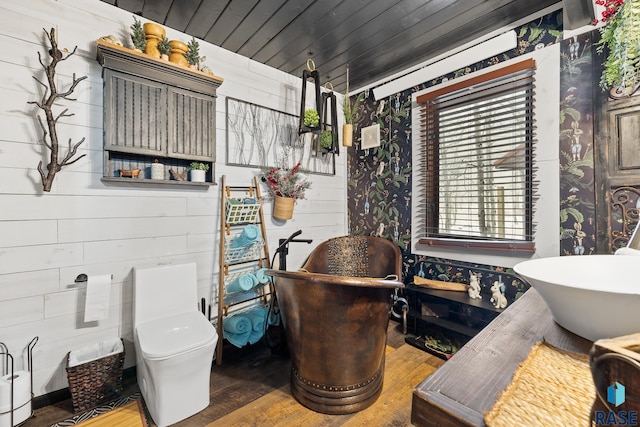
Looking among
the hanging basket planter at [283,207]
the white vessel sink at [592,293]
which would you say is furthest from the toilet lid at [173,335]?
the white vessel sink at [592,293]

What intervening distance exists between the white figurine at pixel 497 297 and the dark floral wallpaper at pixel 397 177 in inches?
2.4

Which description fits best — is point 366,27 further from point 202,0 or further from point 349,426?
point 349,426

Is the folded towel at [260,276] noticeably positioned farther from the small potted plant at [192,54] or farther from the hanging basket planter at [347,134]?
the small potted plant at [192,54]

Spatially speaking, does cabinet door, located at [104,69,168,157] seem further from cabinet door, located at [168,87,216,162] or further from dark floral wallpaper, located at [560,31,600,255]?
dark floral wallpaper, located at [560,31,600,255]

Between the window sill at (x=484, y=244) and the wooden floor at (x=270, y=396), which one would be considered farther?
the window sill at (x=484, y=244)

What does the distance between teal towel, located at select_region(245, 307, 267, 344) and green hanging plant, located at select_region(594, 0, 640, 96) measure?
9.62 feet

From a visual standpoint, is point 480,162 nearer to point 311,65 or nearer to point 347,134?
point 347,134

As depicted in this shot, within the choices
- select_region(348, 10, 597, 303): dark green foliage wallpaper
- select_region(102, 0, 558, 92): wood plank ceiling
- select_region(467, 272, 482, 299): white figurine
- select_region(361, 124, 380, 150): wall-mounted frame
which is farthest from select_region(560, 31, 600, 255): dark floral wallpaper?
select_region(361, 124, 380, 150): wall-mounted frame

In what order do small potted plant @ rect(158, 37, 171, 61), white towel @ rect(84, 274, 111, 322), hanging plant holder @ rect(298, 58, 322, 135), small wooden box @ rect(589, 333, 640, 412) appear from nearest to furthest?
small wooden box @ rect(589, 333, 640, 412), white towel @ rect(84, 274, 111, 322), small potted plant @ rect(158, 37, 171, 61), hanging plant holder @ rect(298, 58, 322, 135)

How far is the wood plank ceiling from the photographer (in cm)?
198

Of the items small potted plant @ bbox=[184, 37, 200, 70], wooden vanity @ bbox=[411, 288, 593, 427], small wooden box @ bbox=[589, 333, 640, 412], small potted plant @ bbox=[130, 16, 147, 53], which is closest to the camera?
small wooden box @ bbox=[589, 333, 640, 412]

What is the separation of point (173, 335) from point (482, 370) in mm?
1811

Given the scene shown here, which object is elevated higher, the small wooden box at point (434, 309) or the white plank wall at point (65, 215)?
the white plank wall at point (65, 215)

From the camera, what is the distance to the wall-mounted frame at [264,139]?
103 inches
